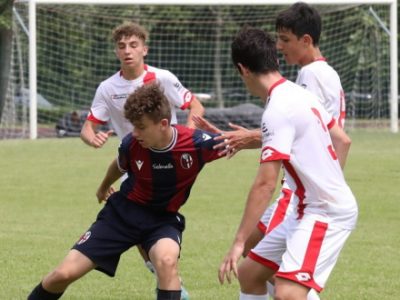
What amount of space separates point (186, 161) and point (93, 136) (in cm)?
162

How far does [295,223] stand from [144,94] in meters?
1.32

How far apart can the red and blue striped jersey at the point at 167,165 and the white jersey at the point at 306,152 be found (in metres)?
1.19

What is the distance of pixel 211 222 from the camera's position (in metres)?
11.7

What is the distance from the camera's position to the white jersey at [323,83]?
6.71 meters

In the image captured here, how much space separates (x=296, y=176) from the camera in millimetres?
5266

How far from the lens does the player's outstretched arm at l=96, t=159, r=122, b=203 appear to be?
6646mm

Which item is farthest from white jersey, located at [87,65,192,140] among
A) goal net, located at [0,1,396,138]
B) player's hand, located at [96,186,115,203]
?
goal net, located at [0,1,396,138]

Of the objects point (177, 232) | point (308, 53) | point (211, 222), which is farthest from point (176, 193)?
point (211, 222)

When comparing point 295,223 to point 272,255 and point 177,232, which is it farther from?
point 177,232

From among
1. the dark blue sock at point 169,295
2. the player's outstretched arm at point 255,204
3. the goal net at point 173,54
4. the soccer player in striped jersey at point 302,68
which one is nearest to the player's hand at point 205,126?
the soccer player in striped jersey at point 302,68

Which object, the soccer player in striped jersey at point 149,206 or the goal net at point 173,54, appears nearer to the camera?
the soccer player in striped jersey at point 149,206

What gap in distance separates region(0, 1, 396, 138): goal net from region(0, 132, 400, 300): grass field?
243 inches

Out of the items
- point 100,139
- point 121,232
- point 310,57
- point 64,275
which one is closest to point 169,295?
point 121,232

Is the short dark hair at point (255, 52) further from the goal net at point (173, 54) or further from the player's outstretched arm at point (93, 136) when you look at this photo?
the goal net at point (173, 54)
